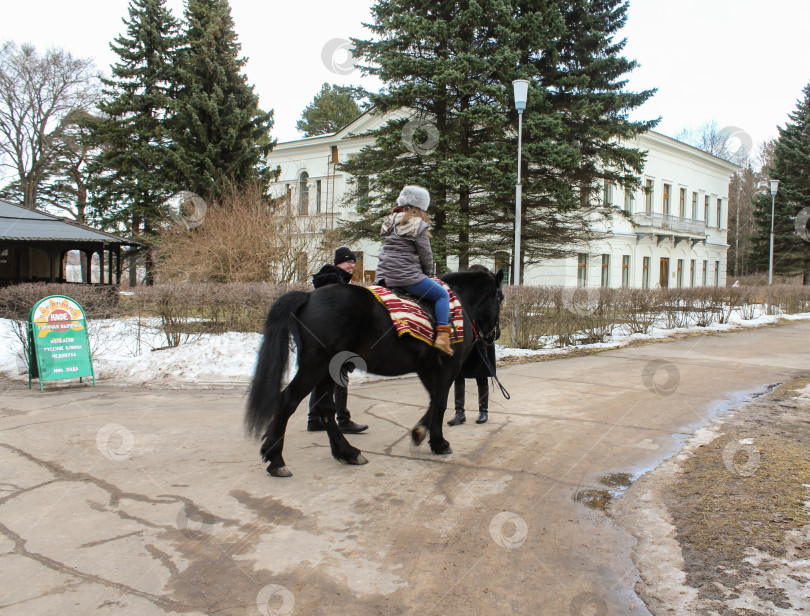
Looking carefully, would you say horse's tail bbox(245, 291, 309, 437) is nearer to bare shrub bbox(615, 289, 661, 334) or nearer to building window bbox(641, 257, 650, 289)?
bare shrub bbox(615, 289, 661, 334)

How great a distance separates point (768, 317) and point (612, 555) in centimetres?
2346

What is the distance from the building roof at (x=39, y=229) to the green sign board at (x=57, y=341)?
15163mm

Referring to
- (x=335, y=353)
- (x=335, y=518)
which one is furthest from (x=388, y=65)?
(x=335, y=518)

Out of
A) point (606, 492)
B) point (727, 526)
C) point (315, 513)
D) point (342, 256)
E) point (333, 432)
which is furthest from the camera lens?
point (342, 256)

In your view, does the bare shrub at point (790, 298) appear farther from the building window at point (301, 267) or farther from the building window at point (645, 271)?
the building window at point (301, 267)

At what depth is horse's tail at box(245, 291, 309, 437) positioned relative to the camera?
4531 millimetres

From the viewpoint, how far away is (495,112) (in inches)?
783

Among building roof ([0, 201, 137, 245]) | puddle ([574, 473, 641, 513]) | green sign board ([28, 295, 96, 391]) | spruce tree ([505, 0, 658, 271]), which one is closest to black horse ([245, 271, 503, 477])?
puddle ([574, 473, 641, 513])

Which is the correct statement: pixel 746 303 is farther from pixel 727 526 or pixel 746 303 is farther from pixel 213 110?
pixel 213 110

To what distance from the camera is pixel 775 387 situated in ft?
30.2

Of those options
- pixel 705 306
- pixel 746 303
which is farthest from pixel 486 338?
pixel 746 303

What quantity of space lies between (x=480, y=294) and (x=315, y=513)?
2898 mm

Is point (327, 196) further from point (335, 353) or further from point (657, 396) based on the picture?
point (335, 353)

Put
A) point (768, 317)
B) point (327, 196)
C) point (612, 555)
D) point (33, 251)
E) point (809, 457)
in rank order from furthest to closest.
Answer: point (327, 196) → point (33, 251) → point (768, 317) → point (809, 457) → point (612, 555)
